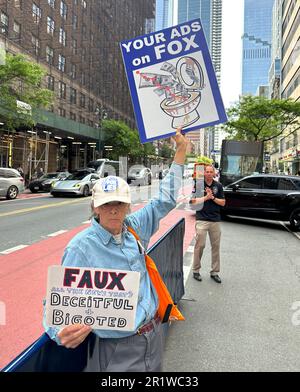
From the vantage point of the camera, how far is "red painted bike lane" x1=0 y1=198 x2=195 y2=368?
13.1 feet

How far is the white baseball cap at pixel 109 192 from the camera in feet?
7.09

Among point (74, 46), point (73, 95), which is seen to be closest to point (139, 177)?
point (73, 95)

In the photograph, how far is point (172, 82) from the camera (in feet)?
10.8

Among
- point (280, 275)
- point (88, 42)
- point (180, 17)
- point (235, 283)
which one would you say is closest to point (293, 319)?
point (235, 283)

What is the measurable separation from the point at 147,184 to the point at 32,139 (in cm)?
1139

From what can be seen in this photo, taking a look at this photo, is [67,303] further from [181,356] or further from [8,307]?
[8,307]

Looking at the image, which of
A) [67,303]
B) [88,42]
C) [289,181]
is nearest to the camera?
[67,303]

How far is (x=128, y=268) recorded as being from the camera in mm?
2100

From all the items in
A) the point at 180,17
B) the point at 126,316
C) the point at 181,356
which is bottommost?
the point at 181,356

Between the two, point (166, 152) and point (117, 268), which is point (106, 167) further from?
point (166, 152)

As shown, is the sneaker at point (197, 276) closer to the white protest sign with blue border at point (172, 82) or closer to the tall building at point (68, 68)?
the white protest sign with blue border at point (172, 82)

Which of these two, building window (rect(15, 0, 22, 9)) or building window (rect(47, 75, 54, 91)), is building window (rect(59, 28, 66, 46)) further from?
building window (rect(15, 0, 22, 9))

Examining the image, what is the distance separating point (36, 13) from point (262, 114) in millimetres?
23937

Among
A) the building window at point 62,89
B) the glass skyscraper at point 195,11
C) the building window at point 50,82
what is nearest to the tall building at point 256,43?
the building window at point 62,89
